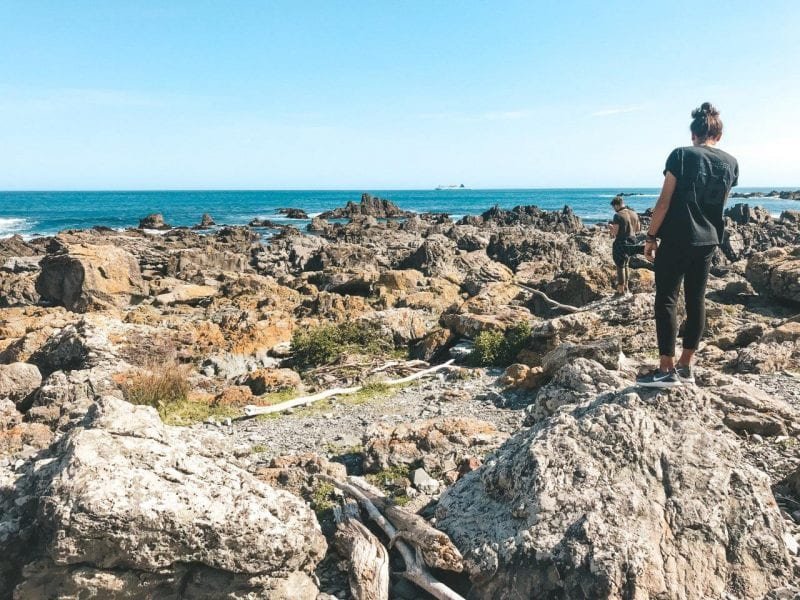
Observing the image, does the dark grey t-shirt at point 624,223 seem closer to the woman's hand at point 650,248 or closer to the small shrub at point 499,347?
the small shrub at point 499,347

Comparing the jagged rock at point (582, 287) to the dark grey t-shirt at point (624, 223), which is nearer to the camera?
the dark grey t-shirt at point (624, 223)

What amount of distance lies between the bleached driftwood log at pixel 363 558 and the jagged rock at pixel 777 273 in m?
18.3

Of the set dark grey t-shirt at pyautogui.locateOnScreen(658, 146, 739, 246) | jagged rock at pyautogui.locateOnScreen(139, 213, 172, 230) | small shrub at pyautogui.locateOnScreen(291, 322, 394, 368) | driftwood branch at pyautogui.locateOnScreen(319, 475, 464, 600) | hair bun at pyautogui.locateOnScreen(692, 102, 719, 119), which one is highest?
hair bun at pyautogui.locateOnScreen(692, 102, 719, 119)

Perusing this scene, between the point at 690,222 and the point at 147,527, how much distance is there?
5310 mm

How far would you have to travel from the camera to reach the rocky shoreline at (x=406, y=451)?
4633 mm

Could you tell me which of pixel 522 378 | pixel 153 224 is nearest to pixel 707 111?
pixel 522 378

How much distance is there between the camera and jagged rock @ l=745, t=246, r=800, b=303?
1878 centimetres

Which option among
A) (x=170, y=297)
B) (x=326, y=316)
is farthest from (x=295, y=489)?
(x=170, y=297)

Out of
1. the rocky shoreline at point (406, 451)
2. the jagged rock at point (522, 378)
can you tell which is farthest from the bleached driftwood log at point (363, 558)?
the jagged rock at point (522, 378)

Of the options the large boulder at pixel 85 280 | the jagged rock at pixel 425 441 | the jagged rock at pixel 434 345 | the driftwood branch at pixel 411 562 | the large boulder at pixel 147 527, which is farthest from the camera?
the large boulder at pixel 85 280

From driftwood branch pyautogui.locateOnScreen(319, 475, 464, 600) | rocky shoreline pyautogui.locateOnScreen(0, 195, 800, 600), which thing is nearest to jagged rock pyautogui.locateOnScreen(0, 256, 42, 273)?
rocky shoreline pyautogui.locateOnScreen(0, 195, 800, 600)

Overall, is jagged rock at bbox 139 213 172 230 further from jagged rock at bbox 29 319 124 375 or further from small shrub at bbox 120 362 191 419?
small shrub at bbox 120 362 191 419

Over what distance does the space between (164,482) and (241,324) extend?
1281cm

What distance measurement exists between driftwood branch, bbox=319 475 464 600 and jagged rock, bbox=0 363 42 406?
26.0ft
